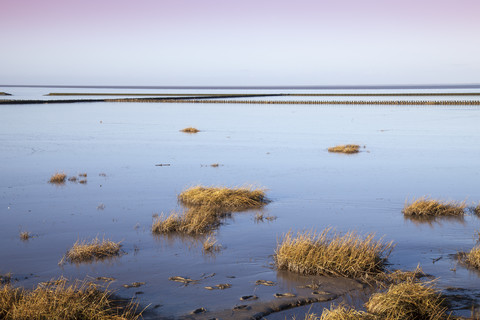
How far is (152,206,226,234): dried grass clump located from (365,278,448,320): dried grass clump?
6.57 meters

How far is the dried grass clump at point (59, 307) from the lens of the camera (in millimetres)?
7824

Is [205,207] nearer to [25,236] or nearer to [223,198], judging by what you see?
[223,198]

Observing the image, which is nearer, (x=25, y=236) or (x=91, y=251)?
(x=91, y=251)

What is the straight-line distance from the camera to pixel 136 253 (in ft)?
41.0

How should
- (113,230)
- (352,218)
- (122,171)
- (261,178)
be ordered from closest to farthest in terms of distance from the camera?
1. (113,230)
2. (352,218)
3. (261,178)
4. (122,171)

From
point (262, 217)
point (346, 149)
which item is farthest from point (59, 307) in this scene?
point (346, 149)

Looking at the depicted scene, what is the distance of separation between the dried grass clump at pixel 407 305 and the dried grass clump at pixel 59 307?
12.7 ft

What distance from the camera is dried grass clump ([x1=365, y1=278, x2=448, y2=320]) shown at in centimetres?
831

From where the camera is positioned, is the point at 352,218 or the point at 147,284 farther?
the point at 352,218

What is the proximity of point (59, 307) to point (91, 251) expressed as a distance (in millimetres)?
4211

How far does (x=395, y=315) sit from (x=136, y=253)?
255 inches

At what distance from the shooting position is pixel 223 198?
58.2ft

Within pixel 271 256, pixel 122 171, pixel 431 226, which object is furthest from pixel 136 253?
pixel 122 171

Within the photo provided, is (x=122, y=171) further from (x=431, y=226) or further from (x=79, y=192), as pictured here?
(x=431, y=226)
